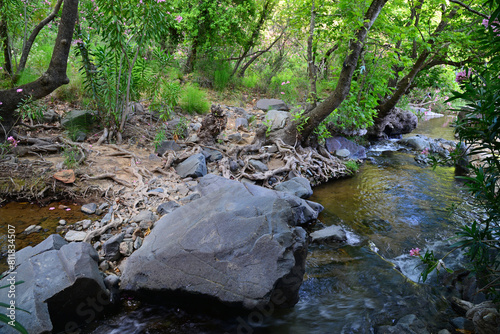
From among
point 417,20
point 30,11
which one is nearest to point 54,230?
point 30,11

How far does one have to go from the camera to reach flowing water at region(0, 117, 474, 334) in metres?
2.76

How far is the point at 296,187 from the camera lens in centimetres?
528

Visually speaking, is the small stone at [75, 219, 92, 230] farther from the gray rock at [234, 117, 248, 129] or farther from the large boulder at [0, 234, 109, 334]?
the gray rock at [234, 117, 248, 129]

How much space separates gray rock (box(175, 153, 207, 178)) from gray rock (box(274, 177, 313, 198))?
1.34 metres

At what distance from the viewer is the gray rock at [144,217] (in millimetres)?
3823

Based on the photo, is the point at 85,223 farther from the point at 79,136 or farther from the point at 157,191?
the point at 79,136

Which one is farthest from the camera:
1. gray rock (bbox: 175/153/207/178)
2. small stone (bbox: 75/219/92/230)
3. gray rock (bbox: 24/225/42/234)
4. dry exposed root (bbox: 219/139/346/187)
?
dry exposed root (bbox: 219/139/346/187)

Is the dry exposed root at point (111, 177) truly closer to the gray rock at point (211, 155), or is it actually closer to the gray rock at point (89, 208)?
the gray rock at point (89, 208)

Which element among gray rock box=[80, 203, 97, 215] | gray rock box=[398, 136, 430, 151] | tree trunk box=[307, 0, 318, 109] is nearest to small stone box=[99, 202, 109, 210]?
gray rock box=[80, 203, 97, 215]

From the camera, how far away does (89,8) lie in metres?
4.91

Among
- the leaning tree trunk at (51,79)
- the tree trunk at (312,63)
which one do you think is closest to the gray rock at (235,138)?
the tree trunk at (312,63)

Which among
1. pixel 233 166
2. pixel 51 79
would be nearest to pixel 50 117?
pixel 51 79

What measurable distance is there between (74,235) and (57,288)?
1.13 m

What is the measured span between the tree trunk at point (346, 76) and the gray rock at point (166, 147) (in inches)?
108
